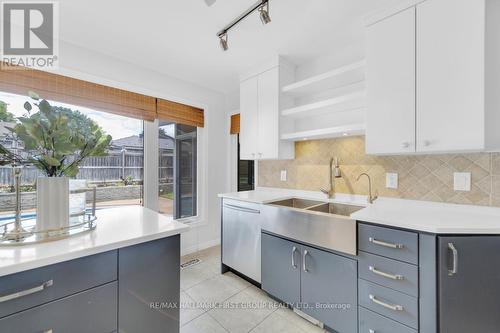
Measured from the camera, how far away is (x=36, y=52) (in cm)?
197

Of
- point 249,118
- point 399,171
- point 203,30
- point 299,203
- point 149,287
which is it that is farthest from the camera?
point 249,118

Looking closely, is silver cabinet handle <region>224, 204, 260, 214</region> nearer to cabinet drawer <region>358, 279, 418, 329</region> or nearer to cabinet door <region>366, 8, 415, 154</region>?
cabinet drawer <region>358, 279, 418, 329</region>

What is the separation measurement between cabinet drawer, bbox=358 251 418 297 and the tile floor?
682mm

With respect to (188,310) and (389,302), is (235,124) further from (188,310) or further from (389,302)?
(389,302)

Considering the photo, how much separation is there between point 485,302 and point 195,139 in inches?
129

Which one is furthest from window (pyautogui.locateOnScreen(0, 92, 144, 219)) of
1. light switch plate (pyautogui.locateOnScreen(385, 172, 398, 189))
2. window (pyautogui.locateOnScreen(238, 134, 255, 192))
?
light switch plate (pyautogui.locateOnScreen(385, 172, 398, 189))

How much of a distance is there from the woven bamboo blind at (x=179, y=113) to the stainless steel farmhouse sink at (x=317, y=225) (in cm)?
181

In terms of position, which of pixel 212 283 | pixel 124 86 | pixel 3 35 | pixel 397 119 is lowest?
pixel 212 283

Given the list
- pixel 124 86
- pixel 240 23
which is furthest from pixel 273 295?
pixel 124 86

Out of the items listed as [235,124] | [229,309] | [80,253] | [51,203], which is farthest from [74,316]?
[235,124]

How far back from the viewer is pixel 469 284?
3.84 ft

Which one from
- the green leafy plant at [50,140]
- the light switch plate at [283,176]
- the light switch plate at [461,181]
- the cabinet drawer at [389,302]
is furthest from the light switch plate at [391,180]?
the green leafy plant at [50,140]

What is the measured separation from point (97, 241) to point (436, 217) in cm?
196

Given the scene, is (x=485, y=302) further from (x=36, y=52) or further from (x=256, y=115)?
(x=36, y=52)
